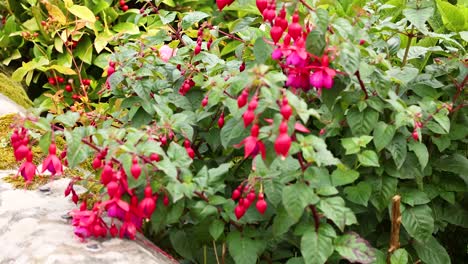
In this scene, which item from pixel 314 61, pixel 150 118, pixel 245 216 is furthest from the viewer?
pixel 150 118

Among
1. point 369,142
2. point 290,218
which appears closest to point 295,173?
point 290,218

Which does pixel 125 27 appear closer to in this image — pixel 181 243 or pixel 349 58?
pixel 181 243

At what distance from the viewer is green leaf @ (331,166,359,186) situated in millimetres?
2037

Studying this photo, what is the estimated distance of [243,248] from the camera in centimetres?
206

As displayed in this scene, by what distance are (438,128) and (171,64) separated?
3.20 ft

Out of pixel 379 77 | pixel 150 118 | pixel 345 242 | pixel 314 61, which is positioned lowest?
pixel 345 242

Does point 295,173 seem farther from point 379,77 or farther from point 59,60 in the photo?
point 59,60

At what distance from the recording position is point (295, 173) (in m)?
1.92

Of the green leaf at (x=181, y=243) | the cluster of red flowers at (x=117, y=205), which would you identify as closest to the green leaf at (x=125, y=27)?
the green leaf at (x=181, y=243)

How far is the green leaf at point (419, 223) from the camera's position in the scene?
224cm

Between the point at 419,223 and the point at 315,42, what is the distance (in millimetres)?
786

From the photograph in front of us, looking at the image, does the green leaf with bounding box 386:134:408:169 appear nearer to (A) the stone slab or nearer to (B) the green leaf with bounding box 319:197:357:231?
(B) the green leaf with bounding box 319:197:357:231

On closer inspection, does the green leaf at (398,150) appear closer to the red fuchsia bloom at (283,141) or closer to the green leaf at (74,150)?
the red fuchsia bloom at (283,141)

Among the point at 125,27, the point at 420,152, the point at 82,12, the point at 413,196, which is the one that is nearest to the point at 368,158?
the point at 420,152
